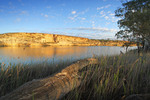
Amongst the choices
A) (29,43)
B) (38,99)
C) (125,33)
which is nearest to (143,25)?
(125,33)

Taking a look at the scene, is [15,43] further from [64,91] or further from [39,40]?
[64,91]

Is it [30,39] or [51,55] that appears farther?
[30,39]

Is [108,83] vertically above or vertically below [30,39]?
below

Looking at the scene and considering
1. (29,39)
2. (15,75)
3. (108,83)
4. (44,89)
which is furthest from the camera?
(29,39)

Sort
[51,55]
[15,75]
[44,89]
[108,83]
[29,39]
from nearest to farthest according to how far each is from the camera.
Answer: [44,89] → [108,83] → [15,75] → [51,55] → [29,39]

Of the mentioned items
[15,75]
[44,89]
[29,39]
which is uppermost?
[29,39]

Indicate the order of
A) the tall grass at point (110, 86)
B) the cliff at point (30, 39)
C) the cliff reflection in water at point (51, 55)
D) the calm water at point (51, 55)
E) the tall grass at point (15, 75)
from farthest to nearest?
the cliff at point (30, 39), the cliff reflection in water at point (51, 55), the calm water at point (51, 55), the tall grass at point (15, 75), the tall grass at point (110, 86)

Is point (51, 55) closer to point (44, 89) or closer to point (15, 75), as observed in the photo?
point (15, 75)

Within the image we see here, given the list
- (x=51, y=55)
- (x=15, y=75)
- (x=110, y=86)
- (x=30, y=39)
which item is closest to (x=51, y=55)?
(x=51, y=55)

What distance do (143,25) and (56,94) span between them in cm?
834

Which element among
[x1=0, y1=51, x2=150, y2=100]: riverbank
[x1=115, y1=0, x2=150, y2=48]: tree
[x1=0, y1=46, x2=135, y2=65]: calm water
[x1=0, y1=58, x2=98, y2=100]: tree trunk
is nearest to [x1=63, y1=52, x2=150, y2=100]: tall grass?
[x1=0, y1=51, x2=150, y2=100]: riverbank

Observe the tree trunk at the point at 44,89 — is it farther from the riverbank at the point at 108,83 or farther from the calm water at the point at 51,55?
the calm water at the point at 51,55

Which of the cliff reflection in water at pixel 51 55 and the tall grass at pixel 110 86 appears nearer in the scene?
the tall grass at pixel 110 86

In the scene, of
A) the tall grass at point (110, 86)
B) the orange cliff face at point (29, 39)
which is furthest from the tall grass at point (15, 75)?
the orange cliff face at point (29, 39)
